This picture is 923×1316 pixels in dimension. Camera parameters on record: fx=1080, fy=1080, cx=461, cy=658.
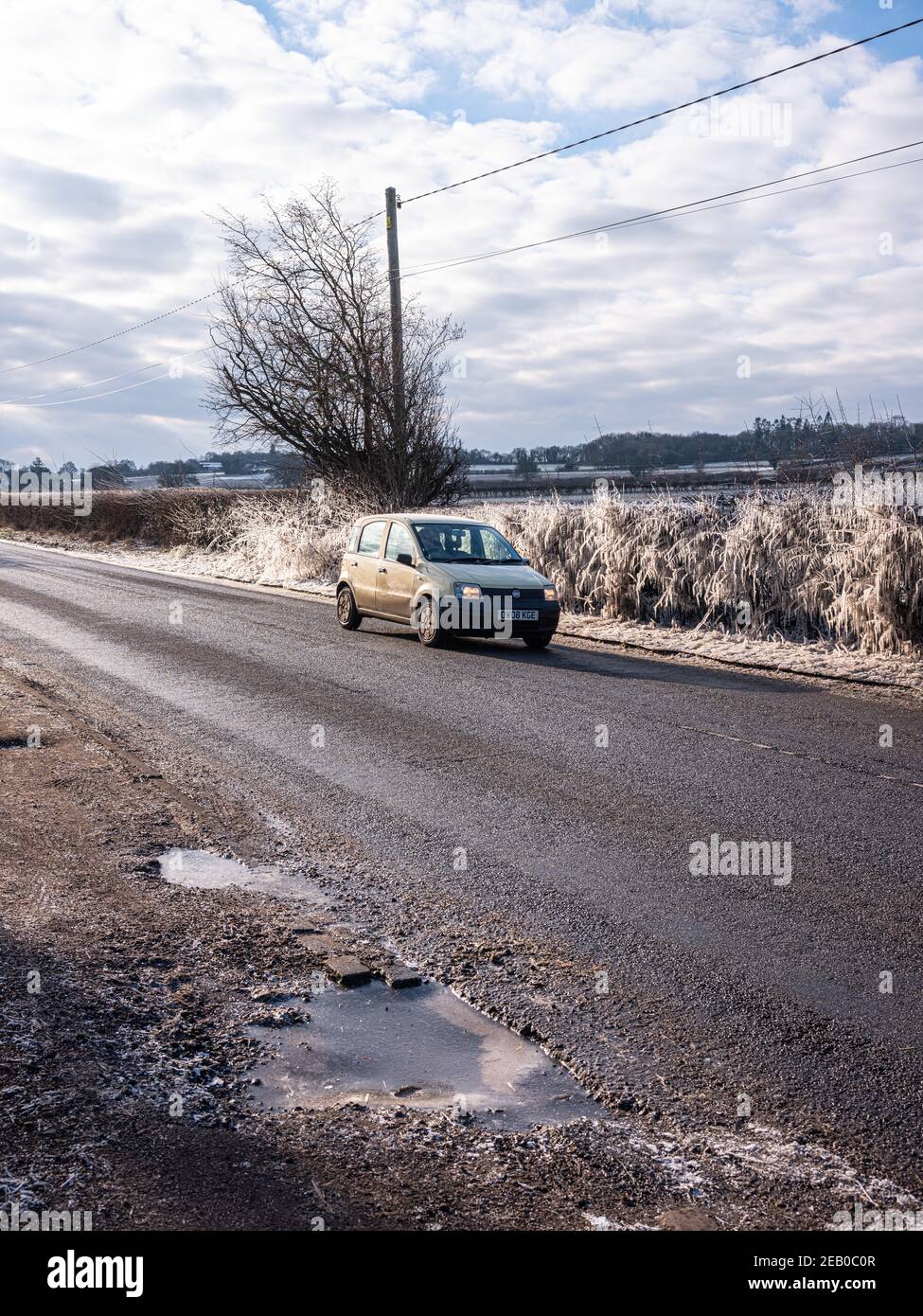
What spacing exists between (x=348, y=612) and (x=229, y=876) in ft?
34.9

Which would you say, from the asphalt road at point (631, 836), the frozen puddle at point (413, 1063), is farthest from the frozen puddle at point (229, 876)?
the frozen puddle at point (413, 1063)

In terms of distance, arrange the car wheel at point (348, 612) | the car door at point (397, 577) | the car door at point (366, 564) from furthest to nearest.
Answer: the car wheel at point (348, 612)
the car door at point (366, 564)
the car door at point (397, 577)

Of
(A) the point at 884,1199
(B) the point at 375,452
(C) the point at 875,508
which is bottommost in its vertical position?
(A) the point at 884,1199

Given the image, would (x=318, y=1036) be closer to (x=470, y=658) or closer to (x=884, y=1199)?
(x=884, y=1199)

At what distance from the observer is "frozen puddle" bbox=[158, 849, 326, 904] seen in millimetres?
5191

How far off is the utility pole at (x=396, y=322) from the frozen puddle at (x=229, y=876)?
21.9 meters

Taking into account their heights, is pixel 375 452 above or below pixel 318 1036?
above

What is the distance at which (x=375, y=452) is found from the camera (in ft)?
94.0

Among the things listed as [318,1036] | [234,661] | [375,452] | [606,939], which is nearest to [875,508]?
[234,661]

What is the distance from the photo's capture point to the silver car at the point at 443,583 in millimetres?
13766

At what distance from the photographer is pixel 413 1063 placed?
Result: 3.63 m

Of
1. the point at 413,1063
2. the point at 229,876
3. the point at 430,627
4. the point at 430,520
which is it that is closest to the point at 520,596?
the point at 430,627

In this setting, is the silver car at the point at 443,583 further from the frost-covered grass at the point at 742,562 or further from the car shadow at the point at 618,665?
the frost-covered grass at the point at 742,562
